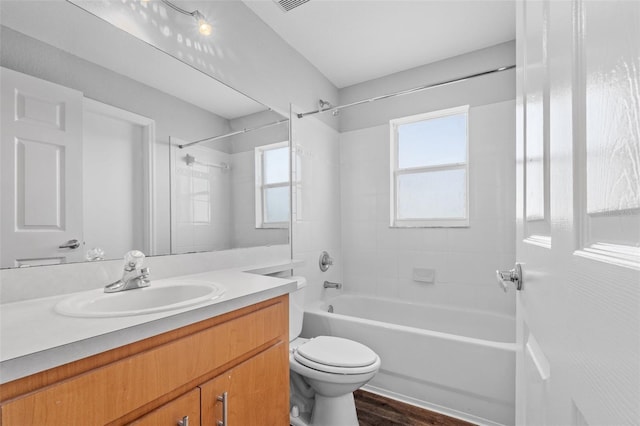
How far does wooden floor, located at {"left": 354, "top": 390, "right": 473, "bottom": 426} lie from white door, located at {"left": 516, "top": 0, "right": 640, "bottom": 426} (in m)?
1.25

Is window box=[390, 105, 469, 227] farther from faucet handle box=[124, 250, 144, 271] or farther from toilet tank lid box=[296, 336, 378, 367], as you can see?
faucet handle box=[124, 250, 144, 271]

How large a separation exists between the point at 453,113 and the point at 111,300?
8.78ft

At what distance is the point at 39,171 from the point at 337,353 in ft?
4.85

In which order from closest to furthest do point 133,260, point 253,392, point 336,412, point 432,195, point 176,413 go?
1. point 176,413
2. point 253,392
3. point 133,260
4. point 336,412
5. point 432,195

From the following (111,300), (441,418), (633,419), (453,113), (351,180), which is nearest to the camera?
(633,419)

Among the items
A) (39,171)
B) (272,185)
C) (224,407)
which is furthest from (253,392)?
(272,185)

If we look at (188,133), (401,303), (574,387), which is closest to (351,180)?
(401,303)

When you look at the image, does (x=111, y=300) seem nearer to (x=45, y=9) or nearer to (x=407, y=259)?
(x=45, y=9)

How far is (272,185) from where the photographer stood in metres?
2.13

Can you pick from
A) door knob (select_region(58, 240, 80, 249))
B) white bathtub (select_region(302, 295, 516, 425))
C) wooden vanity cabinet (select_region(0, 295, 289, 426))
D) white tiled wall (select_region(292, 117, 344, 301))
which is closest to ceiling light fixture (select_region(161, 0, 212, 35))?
white tiled wall (select_region(292, 117, 344, 301))

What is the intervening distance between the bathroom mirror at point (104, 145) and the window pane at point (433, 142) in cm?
163

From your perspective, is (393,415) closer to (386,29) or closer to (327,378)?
(327,378)

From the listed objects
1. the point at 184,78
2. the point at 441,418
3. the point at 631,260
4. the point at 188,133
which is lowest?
the point at 441,418

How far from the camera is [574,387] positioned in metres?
0.40
